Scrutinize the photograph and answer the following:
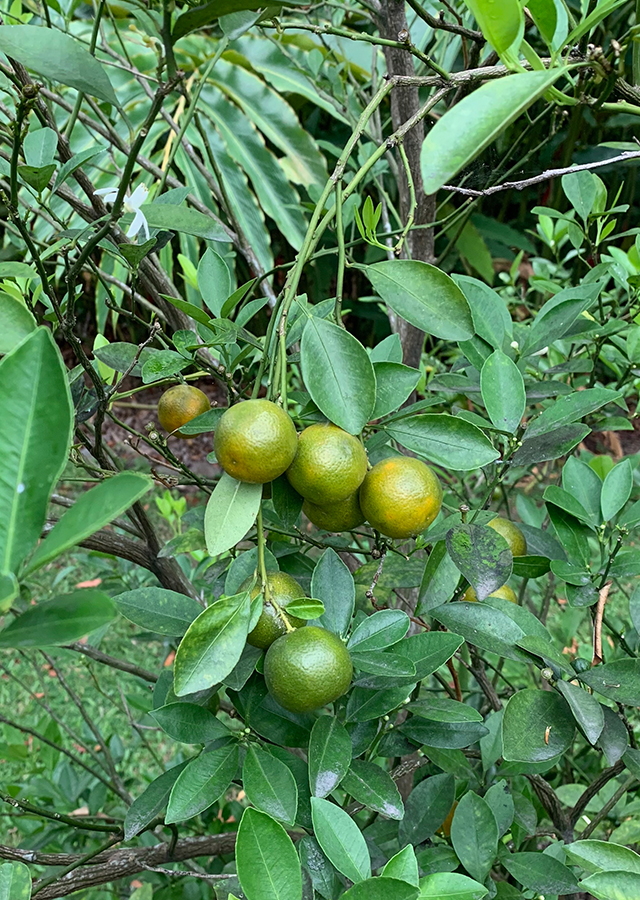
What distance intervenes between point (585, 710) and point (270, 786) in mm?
182

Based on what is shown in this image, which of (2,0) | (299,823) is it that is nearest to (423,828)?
(299,823)

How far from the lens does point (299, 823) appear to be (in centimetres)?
45

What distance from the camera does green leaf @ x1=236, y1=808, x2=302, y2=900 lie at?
0.32 meters

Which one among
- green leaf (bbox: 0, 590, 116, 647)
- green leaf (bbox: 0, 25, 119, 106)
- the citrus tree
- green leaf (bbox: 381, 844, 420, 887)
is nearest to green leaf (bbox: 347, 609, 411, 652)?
the citrus tree

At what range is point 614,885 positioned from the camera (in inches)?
13.9

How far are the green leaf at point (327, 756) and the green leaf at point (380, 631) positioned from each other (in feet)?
0.16

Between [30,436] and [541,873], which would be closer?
[30,436]

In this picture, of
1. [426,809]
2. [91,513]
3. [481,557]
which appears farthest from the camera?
[426,809]

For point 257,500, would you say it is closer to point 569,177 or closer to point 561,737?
point 561,737

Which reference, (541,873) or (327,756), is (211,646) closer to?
(327,756)

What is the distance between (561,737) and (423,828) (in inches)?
5.8

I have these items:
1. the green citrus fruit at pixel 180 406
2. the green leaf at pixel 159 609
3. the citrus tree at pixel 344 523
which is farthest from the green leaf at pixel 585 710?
the green citrus fruit at pixel 180 406

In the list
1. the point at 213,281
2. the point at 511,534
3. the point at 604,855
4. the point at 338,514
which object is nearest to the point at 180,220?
the point at 213,281

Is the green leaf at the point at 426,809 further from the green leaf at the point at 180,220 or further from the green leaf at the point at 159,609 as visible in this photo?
the green leaf at the point at 180,220
